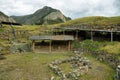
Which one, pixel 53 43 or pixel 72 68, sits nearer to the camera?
pixel 72 68

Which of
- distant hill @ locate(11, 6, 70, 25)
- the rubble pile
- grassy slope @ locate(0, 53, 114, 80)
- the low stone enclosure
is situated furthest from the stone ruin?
distant hill @ locate(11, 6, 70, 25)

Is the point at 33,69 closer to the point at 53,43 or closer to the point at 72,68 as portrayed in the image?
the point at 72,68

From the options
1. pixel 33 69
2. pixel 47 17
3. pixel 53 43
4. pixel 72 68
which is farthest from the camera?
pixel 47 17

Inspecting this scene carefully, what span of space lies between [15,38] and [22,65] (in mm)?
26683

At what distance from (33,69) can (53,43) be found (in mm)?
24342

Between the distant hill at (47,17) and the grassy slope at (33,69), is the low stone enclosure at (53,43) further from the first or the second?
the distant hill at (47,17)

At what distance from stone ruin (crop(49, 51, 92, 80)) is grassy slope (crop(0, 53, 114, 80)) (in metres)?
0.88

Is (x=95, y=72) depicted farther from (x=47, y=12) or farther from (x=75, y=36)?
(x=47, y=12)

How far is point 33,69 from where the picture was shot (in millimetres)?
44219

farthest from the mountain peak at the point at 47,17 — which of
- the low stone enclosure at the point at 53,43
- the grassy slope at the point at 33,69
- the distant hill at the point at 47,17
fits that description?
the grassy slope at the point at 33,69

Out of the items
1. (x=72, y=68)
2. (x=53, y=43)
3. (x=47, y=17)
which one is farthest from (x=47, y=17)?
(x=72, y=68)

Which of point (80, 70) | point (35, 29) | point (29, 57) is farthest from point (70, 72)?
point (35, 29)

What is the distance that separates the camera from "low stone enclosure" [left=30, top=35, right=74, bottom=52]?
212 ft

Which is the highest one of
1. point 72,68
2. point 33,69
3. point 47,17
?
point 47,17
